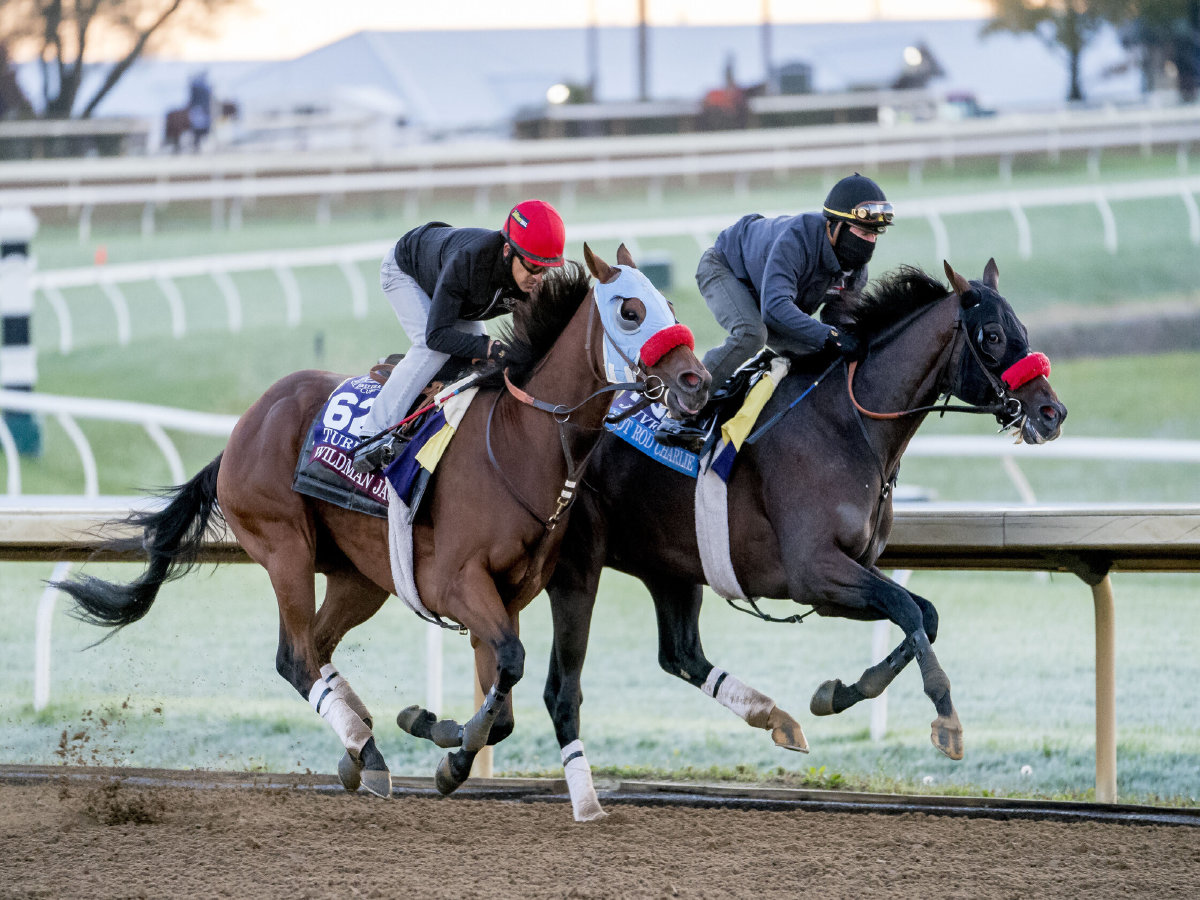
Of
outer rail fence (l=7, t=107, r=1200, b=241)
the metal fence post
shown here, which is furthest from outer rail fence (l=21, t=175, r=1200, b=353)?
the metal fence post

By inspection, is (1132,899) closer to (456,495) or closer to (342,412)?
(456,495)

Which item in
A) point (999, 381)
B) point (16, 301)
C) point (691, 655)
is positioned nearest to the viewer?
point (999, 381)

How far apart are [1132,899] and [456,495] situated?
217 centimetres

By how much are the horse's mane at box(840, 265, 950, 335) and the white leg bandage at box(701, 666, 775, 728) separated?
49.1 inches

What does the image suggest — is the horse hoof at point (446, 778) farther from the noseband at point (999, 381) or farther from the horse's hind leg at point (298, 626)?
the noseband at point (999, 381)

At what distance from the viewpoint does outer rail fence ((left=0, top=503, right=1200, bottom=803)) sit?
430 centimetres

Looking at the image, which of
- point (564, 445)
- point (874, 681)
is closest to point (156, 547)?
point (564, 445)

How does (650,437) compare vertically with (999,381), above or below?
below

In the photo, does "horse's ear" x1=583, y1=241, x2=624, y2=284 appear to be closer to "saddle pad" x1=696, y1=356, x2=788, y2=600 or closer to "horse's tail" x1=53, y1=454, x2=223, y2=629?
"saddle pad" x1=696, y1=356, x2=788, y2=600

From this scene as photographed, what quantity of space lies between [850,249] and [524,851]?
218 cm

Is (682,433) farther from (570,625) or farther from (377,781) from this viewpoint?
(377,781)

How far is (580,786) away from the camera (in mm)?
4336

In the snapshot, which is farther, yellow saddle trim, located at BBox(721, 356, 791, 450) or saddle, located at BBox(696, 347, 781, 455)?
saddle, located at BBox(696, 347, 781, 455)

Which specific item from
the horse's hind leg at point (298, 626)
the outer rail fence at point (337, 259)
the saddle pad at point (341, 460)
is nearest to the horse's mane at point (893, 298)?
the saddle pad at point (341, 460)
